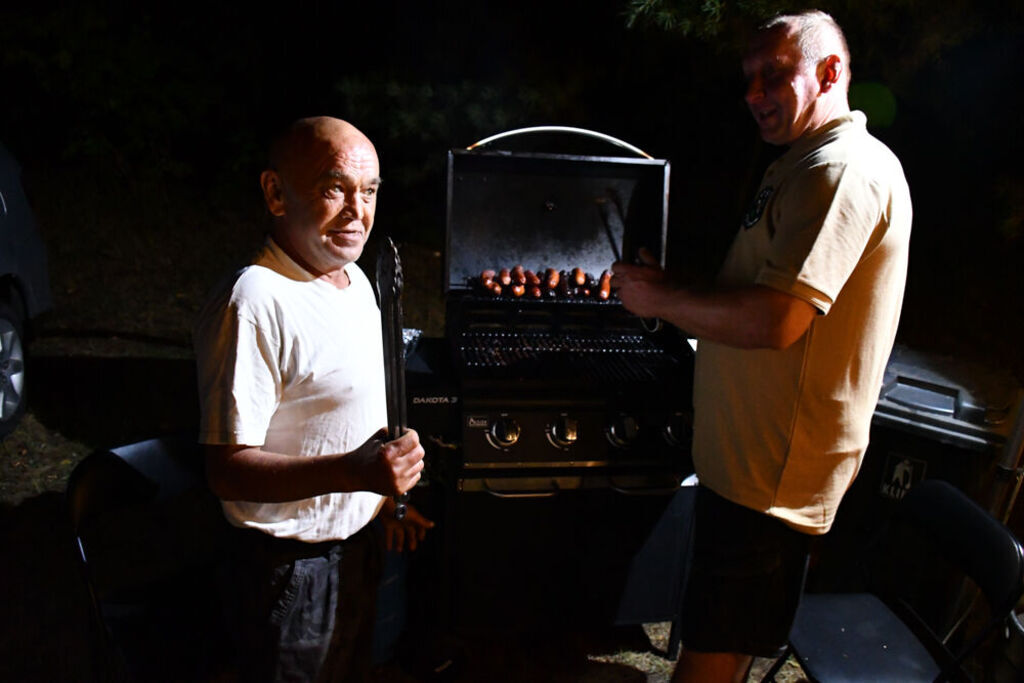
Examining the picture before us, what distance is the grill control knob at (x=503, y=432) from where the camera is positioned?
104 inches

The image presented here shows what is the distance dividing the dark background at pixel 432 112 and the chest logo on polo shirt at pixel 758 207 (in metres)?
2.21

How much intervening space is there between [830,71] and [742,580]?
157cm

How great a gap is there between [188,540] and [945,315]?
6078 mm

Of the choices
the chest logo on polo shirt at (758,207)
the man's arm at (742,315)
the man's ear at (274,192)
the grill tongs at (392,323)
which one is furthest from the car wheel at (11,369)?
the chest logo on polo shirt at (758,207)

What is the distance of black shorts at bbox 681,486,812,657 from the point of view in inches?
84.7

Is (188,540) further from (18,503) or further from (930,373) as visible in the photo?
(930,373)

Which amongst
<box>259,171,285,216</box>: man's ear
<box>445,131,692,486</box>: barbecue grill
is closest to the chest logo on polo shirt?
<box>445,131,692,486</box>: barbecue grill

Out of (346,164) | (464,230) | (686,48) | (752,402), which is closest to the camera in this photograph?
(346,164)

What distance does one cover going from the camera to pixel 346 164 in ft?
5.45

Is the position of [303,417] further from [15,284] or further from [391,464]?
[15,284]

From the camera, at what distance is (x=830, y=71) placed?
2023 millimetres

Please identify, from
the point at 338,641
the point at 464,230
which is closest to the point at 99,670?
the point at 338,641

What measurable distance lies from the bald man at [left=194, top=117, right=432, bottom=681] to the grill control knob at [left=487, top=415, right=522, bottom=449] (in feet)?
2.57

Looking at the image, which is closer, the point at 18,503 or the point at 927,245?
the point at 18,503
